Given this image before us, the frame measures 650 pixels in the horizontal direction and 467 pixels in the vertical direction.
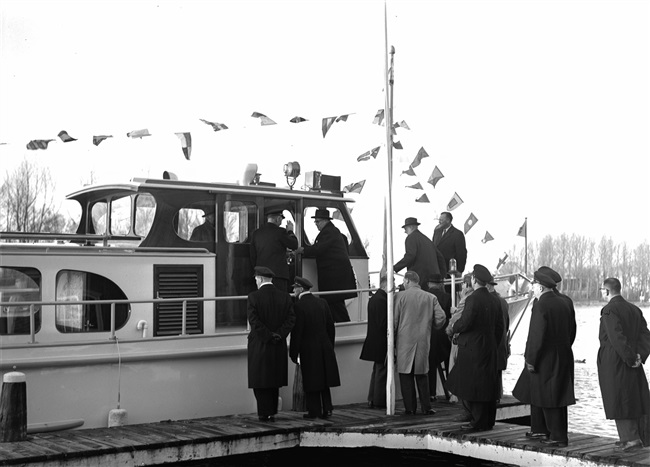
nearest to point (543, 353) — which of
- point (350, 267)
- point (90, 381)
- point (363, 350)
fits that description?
point (363, 350)

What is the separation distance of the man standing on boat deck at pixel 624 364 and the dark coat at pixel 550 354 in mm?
326

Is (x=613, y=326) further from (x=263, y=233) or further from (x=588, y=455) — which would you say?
(x=263, y=233)

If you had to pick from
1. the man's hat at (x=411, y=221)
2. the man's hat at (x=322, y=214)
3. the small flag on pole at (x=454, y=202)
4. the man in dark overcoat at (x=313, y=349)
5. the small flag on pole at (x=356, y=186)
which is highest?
the small flag on pole at (x=356, y=186)

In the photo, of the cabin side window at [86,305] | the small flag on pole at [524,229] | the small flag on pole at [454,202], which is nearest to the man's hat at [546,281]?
the cabin side window at [86,305]

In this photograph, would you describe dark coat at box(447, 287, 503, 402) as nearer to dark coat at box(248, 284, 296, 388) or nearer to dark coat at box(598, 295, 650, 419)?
dark coat at box(598, 295, 650, 419)

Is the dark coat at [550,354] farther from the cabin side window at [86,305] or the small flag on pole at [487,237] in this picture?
the small flag on pole at [487,237]

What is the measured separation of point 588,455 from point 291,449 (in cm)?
333

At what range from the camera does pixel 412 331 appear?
10.1m

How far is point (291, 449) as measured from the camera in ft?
31.3

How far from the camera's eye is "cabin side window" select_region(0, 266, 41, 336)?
9375mm

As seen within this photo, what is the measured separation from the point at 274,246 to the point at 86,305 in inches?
94.1

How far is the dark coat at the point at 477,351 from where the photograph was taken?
8984 millimetres

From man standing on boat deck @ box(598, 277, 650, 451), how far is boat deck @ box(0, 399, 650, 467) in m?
0.37

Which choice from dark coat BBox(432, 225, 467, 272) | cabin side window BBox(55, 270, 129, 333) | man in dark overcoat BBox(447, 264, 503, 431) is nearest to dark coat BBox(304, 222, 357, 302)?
dark coat BBox(432, 225, 467, 272)
